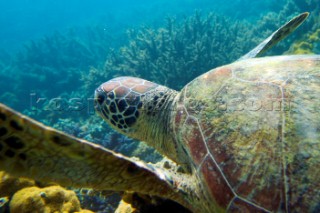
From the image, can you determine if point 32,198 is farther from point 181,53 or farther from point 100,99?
point 181,53

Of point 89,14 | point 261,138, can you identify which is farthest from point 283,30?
point 89,14

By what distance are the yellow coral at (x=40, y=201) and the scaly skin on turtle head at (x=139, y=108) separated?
93 centimetres

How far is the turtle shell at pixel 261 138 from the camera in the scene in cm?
126


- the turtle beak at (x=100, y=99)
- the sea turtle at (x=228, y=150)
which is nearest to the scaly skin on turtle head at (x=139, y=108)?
the turtle beak at (x=100, y=99)

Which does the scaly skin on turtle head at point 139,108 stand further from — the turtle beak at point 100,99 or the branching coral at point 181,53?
the branching coral at point 181,53

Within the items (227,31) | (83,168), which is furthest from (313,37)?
(83,168)

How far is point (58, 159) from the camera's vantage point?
4.07 feet

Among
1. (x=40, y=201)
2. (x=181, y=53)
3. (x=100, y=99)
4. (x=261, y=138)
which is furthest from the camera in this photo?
(x=181, y=53)

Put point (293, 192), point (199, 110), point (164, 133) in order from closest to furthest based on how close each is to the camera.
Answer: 1. point (293, 192)
2. point (199, 110)
3. point (164, 133)

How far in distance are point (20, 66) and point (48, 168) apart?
51.8 feet

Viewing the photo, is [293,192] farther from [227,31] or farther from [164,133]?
[227,31]

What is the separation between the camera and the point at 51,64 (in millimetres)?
13914

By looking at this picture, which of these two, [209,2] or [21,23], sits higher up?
[21,23]

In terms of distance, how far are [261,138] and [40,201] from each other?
5.57ft
